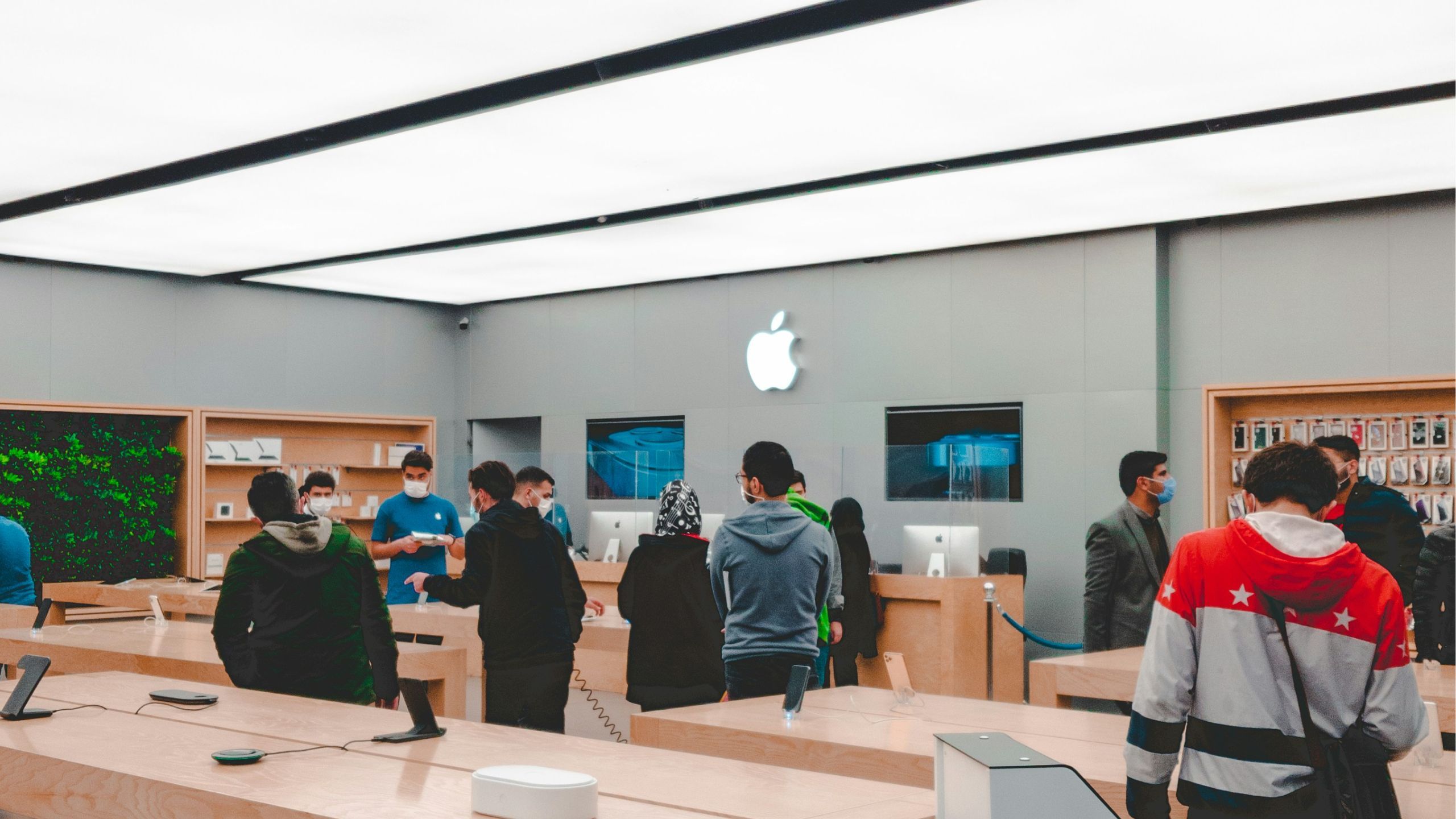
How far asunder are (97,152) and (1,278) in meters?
3.30

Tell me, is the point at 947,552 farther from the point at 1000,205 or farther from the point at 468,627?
the point at 468,627

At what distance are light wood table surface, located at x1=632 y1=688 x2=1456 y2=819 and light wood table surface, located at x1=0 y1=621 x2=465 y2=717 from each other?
6.04ft

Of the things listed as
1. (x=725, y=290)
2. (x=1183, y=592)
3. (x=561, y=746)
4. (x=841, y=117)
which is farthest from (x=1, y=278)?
(x=1183, y=592)

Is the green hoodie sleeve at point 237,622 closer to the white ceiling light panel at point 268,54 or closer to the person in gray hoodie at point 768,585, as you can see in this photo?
the person in gray hoodie at point 768,585

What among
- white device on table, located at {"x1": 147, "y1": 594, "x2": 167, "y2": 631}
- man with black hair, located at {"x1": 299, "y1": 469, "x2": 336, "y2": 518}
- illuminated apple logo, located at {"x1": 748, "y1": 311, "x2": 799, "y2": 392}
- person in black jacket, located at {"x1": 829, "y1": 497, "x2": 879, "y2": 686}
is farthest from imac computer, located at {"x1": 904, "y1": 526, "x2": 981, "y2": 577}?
white device on table, located at {"x1": 147, "y1": 594, "x2": 167, "y2": 631}

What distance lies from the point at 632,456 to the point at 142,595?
400 centimetres

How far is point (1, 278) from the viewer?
918cm

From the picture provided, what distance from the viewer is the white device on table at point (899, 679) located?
3.56 m

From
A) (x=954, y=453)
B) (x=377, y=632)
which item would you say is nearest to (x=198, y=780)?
(x=377, y=632)

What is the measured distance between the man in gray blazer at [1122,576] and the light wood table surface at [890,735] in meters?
1.79

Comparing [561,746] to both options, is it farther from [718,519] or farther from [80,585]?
[80,585]

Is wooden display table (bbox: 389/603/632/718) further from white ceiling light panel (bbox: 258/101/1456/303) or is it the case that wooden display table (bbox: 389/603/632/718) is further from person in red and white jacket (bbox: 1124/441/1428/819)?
person in red and white jacket (bbox: 1124/441/1428/819)

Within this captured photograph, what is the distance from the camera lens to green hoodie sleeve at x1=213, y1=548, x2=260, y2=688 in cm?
391

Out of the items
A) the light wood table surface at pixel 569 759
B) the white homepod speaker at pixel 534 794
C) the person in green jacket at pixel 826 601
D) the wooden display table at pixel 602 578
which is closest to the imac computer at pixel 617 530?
the wooden display table at pixel 602 578
